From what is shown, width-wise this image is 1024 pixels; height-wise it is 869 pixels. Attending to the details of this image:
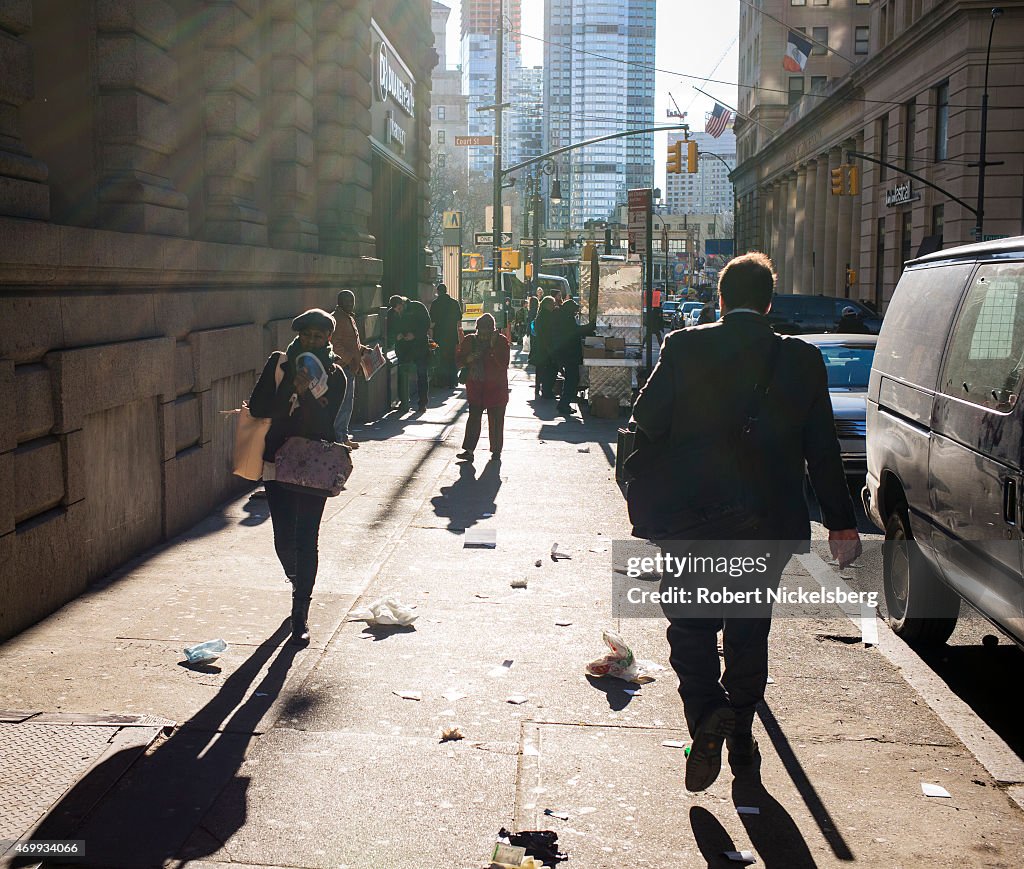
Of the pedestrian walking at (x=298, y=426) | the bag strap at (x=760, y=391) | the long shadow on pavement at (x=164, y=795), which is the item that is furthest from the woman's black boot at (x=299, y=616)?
the bag strap at (x=760, y=391)

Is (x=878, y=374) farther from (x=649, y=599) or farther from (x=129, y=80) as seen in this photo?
(x=129, y=80)

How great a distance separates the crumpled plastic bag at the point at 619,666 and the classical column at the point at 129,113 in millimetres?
5366

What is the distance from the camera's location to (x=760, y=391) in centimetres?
489

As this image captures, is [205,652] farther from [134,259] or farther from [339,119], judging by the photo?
[339,119]

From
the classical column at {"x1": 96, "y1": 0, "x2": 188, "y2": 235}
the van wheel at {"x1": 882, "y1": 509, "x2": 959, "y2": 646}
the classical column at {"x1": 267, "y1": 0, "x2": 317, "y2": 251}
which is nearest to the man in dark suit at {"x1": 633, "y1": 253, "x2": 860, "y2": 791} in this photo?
the van wheel at {"x1": 882, "y1": 509, "x2": 959, "y2": 646}

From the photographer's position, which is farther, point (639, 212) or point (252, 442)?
point (639, 212)

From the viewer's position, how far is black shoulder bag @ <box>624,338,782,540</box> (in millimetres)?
4859

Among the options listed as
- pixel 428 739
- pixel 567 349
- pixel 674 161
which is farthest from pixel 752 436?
pixel 674 161

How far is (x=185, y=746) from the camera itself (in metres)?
5.29

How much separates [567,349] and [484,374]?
684 centimetres

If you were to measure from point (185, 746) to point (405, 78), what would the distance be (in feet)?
79.3

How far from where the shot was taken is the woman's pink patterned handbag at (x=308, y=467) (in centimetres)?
695

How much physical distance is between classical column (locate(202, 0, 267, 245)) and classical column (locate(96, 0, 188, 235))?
296cm

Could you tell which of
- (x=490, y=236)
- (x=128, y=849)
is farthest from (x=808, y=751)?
(x=490, y=236)
